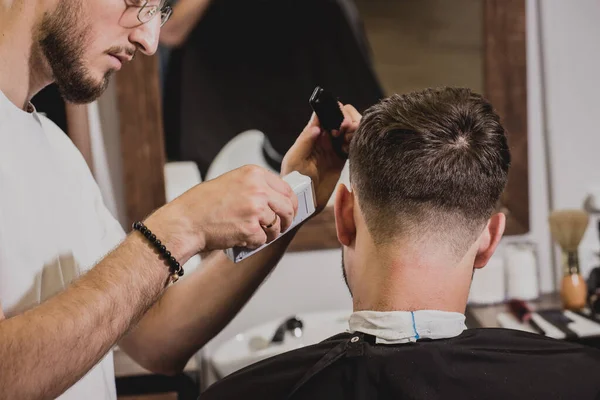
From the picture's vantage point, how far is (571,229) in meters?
2.35

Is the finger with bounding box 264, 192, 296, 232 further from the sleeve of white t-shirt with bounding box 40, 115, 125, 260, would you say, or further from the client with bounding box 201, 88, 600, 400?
Result: the sleeve of white t-shirt with bounding box 40, 115, 125, 260

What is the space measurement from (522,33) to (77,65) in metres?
1.76

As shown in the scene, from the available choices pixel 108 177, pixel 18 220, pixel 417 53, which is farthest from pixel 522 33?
pixel 18 220

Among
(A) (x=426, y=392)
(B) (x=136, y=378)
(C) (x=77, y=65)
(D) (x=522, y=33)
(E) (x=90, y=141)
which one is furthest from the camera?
(D) (x=522, y=33)

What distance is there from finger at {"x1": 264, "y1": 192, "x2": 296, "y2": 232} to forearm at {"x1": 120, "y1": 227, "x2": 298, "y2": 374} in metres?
0.31

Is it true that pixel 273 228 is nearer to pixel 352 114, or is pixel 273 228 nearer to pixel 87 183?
pixel 352 114

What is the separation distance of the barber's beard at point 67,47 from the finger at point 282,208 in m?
0.51

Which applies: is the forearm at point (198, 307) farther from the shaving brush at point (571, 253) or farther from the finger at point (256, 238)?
the shaving brush at point (571, 253)

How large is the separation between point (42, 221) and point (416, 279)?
0.71 m

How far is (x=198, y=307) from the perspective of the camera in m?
1.46

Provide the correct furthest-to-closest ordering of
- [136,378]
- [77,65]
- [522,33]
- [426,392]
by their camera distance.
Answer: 1. [522,33]
2. [136,378]
3. [77,65]
4. [426,392]

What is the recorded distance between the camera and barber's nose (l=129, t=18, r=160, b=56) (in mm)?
1353

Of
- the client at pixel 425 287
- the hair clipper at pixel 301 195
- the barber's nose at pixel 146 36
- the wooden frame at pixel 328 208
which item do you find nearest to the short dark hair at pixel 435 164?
the client at pixel 425 287

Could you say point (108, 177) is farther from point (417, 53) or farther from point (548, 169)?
point (548, 169)
